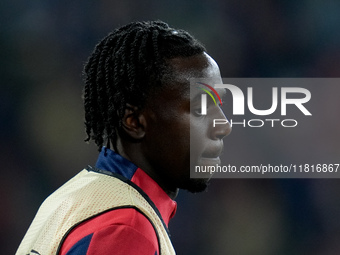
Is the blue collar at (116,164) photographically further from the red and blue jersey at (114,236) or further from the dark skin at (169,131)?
the red and blue jersey at (114,236)

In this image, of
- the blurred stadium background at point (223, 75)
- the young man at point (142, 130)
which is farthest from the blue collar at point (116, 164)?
the blurred stadium background at point (223, 75)

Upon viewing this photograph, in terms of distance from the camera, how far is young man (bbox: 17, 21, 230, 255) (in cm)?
122

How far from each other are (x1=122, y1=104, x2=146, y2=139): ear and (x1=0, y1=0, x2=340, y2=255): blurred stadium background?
236 centimetres

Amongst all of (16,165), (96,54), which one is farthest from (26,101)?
(96,54)

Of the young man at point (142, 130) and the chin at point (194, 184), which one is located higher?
the young man at point (142, 130)

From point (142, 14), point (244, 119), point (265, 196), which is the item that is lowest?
point (265, 196)

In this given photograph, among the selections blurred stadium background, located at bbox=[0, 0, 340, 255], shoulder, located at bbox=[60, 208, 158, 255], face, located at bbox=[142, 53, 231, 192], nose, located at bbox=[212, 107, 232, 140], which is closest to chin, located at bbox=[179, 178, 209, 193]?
face, located at bbox=[142, 53, 231, 192]

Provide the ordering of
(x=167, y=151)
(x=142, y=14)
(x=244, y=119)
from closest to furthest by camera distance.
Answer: (x=167, y=151)
(x=244, y=119)
(x=142, y=14)

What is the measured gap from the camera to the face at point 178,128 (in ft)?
4.36

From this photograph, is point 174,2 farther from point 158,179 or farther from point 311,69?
point 158,179

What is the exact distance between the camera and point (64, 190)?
135 centimetres

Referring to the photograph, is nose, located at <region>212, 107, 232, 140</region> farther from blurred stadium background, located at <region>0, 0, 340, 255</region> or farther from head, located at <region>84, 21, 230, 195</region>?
blurred stadium background, located at <region>0, 0, 340, 255</region>

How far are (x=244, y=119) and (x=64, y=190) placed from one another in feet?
7.74

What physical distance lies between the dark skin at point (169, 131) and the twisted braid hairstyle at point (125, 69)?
2cm
